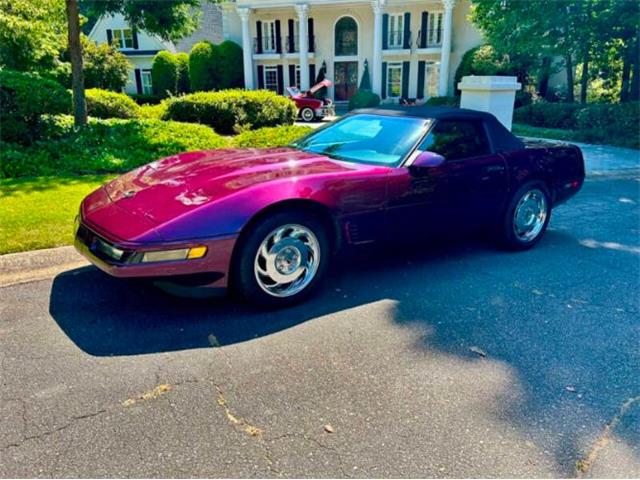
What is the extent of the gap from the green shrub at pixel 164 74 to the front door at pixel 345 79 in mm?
10119

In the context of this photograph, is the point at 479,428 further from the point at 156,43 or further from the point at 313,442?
the point at 156,43

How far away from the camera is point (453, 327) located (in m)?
3.43

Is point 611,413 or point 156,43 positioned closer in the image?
point 611,413

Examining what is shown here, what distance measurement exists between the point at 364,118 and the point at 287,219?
1.81 meters

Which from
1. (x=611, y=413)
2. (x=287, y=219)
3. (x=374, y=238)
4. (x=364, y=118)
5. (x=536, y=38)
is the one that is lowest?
(x=611, y=413)

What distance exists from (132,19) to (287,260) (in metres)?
9.74

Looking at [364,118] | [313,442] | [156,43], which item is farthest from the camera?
[156,43]

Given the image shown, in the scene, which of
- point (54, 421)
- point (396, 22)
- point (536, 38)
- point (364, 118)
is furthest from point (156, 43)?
point (54, 421)

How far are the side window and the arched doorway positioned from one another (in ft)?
92.3

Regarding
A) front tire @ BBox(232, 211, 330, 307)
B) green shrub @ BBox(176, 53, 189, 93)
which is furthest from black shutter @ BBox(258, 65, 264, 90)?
front tire @ BBox(232, 211, 330, 307)

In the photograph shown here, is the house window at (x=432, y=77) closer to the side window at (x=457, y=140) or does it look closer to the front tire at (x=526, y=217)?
the front tire at (x=526, y=217)

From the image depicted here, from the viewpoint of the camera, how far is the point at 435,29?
29062mm

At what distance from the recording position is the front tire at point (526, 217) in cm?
493

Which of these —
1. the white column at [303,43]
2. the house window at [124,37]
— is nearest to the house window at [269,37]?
the white column at [303,43]
